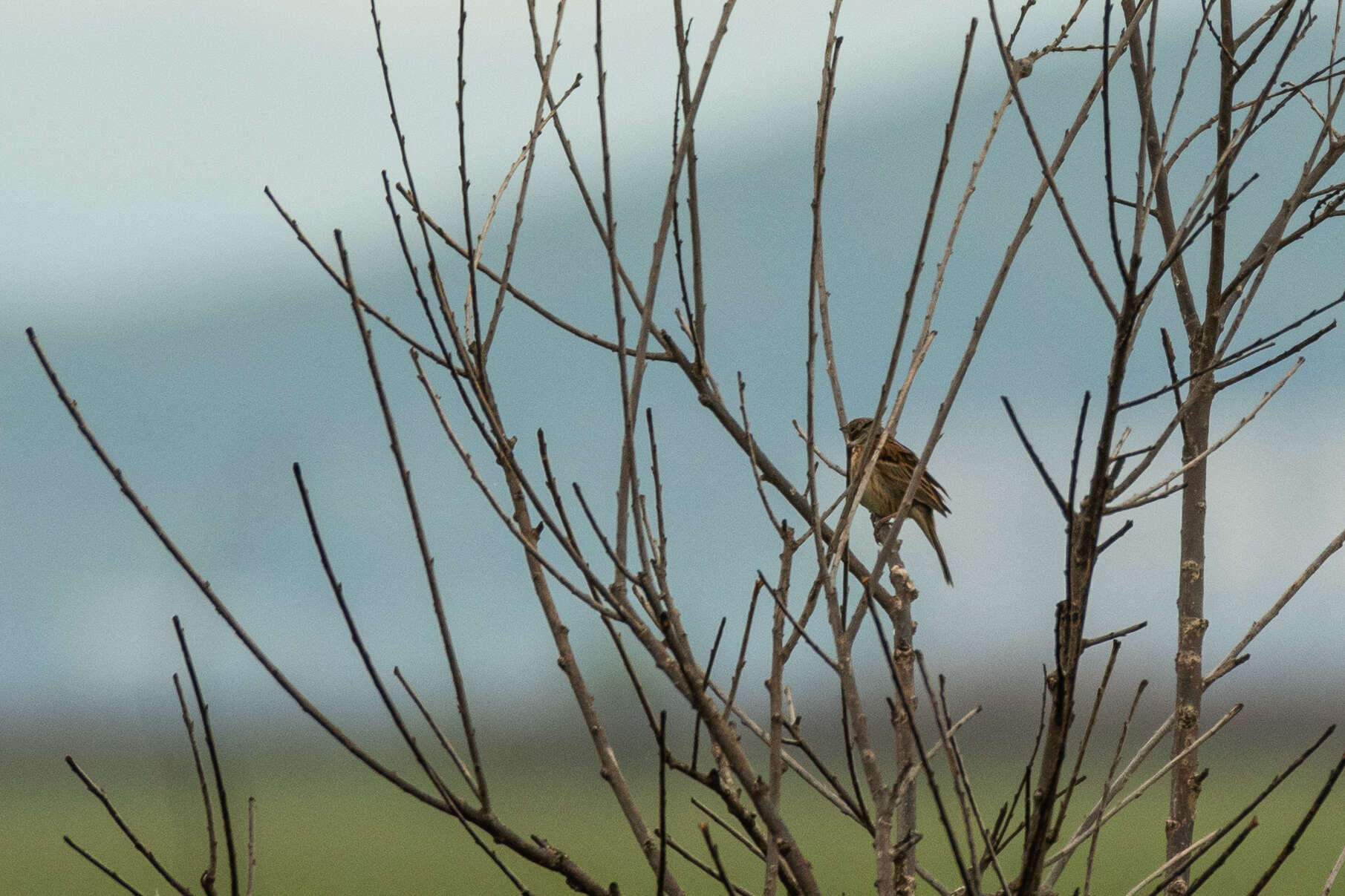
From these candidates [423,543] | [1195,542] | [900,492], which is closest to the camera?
[423,543]

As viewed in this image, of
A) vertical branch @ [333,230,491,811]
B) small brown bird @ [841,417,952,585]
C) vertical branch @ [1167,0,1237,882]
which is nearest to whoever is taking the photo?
vertical branch @ [333,230,491,811]

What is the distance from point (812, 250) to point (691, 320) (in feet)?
0.90

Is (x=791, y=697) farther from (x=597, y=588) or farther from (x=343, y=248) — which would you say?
(x=343, y=248)

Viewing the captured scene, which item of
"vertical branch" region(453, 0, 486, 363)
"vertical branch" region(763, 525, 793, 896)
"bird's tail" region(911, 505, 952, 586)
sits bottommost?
"vertical branch" region(763, 525, 793, 896)

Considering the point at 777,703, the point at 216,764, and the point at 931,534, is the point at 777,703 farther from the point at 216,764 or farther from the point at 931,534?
the point at 931,534

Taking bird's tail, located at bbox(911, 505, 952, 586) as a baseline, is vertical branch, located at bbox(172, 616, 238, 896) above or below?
below

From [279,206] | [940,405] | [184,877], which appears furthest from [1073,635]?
[279,206]

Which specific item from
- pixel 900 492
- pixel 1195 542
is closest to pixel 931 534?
pixel 900 492

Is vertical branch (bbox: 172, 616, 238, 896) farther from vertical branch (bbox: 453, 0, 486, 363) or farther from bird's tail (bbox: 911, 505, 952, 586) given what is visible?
A: bird's tail (bbox: 911, 505, 952, 586)

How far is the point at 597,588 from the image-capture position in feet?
5.78

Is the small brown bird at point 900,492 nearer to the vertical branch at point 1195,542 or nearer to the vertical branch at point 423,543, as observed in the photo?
the vertical branch at point 1195,542

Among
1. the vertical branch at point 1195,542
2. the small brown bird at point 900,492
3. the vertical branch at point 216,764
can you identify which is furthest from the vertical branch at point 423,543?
the small brown bird at point 900,492

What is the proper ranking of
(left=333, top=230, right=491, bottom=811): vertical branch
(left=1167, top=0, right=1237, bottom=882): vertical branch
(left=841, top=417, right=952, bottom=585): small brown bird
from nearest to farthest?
(left=333, top=230, right=491, bottom=811): vertical branch, (left=1167, top=0, right=1237, bottom=882): vertical branch, (left=841, top=417, right=952, bottom=585): small brown bird

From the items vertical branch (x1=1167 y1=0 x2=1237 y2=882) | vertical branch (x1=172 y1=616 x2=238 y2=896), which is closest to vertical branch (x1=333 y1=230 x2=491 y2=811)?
vertical branch (x1=172 y1=616 x2=238 y2=896)
